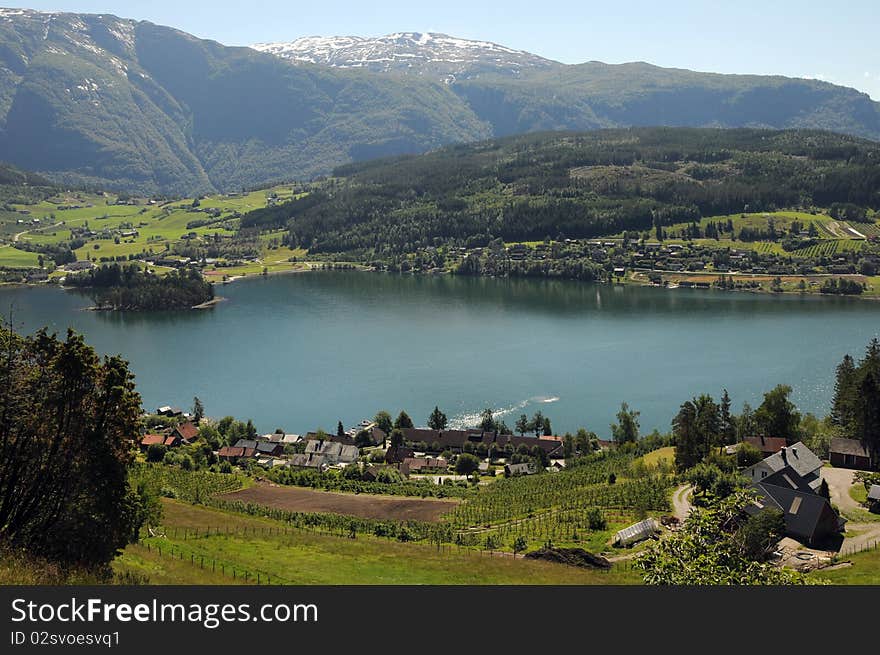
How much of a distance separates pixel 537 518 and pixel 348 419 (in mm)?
42231

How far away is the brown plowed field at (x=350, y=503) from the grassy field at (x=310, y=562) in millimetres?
8620

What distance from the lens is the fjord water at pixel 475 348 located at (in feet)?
288

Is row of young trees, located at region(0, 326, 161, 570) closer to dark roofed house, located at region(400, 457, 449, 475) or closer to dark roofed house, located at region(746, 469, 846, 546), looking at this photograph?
dark roofed house, located at region(746, 469, 846, 546)

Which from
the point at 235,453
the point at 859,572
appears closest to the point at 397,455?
the point at 235,453

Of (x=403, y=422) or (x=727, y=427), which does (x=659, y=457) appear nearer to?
(x=727, y=427)

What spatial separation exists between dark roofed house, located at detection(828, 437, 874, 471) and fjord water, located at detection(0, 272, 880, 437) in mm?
26085

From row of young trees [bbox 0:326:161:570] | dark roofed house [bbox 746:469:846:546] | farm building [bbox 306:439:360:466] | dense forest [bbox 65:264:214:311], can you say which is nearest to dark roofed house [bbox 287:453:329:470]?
farm building [bbox 306:439:360:466]

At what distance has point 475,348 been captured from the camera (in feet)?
368

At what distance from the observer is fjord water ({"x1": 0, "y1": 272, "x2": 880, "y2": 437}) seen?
288ft

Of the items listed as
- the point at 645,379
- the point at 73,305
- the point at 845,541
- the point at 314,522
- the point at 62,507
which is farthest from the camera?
the point at 73,305

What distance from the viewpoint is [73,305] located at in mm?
158875

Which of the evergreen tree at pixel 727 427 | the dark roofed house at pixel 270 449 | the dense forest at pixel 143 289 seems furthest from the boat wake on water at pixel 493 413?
the dense forest at pixel 143 289
